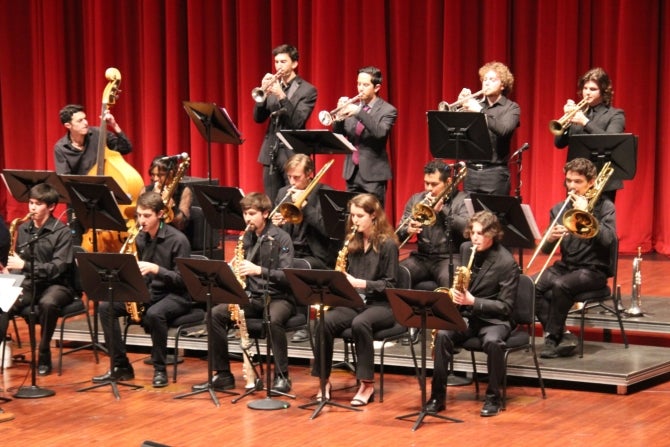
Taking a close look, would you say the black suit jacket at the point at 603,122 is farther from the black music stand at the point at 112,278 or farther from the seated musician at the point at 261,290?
the black music stand at the point at 112,278

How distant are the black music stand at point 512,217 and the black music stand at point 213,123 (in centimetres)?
215

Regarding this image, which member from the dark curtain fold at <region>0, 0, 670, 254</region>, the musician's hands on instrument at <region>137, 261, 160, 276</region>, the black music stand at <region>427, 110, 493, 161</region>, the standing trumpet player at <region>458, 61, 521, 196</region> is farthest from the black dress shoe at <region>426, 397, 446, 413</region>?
the dark curtain fold at <region>0, 0, 670, 254</region>

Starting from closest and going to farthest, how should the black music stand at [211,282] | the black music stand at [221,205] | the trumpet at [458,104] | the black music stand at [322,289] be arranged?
the black music stand at [322,289] → the black music stand at [211,282] → the black music stand at [221,205] → the trumpet at [458,104]

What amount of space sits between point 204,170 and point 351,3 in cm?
268

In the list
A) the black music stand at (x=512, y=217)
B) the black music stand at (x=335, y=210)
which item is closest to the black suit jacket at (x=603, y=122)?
the black music stand at (x=512, y=217)

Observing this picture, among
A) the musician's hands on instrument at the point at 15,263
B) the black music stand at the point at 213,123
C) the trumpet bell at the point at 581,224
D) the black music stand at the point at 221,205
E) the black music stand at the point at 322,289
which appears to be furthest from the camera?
the black music stand at the point at 213,123

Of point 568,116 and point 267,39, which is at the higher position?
point 267,39

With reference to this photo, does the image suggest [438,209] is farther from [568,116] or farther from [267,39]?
[267,39]

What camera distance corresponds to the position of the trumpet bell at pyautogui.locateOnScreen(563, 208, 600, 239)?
7516 mm

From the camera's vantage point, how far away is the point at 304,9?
41.5 ft

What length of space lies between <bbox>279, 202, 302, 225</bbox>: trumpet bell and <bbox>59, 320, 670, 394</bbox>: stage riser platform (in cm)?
90

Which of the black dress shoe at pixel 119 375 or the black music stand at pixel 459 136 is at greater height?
the black music stand at pixel 459 136

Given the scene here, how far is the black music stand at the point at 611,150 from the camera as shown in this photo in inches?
308

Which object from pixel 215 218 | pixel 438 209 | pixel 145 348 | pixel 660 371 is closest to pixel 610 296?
pixel 660 371
